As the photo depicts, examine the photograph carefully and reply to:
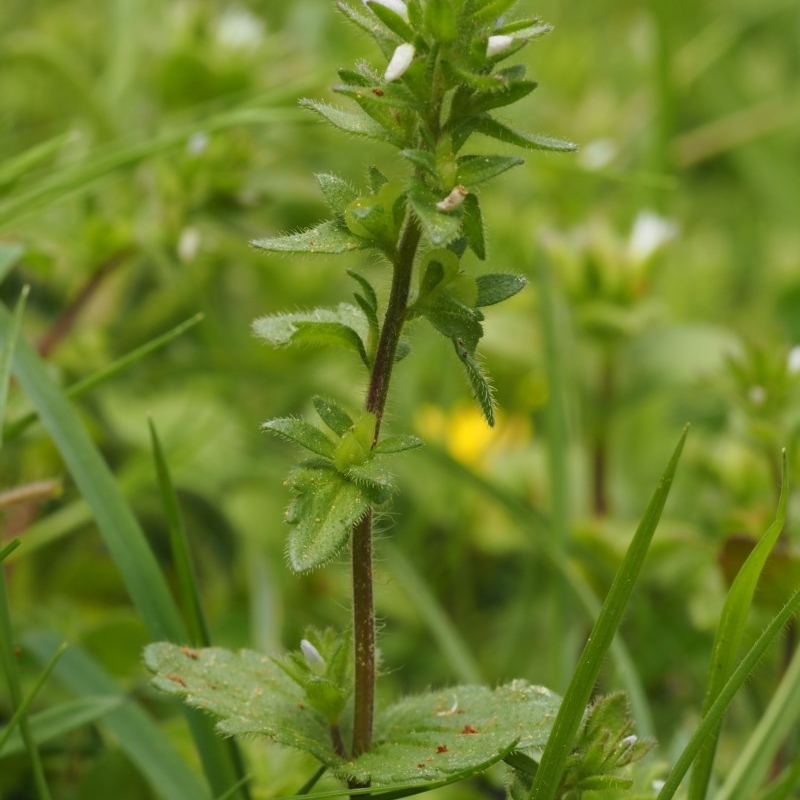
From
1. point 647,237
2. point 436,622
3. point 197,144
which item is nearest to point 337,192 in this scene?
point 436,622

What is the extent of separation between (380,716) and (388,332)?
13.8 inches

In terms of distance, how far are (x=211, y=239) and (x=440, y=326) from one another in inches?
43.7

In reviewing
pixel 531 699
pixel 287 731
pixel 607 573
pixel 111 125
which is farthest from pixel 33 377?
pixel 111 125

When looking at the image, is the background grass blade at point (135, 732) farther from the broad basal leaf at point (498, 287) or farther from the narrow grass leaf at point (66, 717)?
the broad basal leaf at point (498, 287)

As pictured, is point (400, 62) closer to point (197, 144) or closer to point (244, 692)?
point (244, 692)

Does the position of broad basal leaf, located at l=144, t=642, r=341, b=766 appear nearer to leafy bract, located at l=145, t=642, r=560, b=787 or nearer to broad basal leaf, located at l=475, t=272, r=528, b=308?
leafy bract, located at l=145, t=642, r=560, b=787

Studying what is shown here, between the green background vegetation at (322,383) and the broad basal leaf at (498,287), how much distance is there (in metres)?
0.39

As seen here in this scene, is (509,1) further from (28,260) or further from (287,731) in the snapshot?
(28,260)

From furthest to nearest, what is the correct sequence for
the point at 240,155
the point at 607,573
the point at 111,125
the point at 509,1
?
1. the point at 111,125
2. the point at 240,155
3. the point at 607,573
4. the point at 509,1

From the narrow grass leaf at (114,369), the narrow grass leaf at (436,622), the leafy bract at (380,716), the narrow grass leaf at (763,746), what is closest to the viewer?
the leafy bract at (380,716)

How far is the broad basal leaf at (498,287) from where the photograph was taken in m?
0.91

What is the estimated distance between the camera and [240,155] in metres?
1.91

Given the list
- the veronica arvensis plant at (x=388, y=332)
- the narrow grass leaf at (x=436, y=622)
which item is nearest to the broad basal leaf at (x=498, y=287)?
the veronica arvensis plant at (x=388, y=332)

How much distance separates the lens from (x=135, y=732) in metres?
1.12
